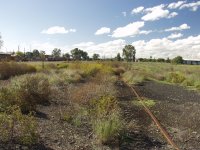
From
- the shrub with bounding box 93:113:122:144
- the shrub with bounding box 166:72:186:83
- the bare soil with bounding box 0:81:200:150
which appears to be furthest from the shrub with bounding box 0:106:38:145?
the shrub with bounding box 166:72:186:83

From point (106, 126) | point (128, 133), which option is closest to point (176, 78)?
point (128, 133)

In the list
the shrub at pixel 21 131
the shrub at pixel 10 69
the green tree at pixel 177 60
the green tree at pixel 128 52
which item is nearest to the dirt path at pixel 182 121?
the shrub at pixel 21 131

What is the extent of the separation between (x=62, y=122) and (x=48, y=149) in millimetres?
2651

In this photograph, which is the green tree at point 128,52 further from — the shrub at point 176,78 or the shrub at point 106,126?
the shrub at point 106,126

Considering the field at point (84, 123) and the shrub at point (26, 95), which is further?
the shrub at point (26, 95)

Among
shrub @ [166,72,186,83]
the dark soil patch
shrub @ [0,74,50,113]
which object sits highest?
shrub @ [0,74,50,113]

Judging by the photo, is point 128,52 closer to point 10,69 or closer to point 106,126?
point 10,69

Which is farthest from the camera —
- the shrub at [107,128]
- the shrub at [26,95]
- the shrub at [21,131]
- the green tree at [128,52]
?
the green tree at [128,52]

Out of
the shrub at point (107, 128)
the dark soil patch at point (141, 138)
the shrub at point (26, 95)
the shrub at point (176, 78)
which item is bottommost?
the shrub at point (176, 78)

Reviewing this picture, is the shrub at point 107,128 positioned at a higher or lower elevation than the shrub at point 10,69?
lower

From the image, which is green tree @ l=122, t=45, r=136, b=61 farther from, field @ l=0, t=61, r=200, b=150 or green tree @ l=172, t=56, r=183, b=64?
field @ l=0, t=61, r=200, b=150

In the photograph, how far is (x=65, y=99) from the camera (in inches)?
604

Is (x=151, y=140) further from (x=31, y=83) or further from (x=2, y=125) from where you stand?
(x=31, y=83)

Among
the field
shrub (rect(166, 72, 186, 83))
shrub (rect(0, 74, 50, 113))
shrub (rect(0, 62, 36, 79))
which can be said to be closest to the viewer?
the field
